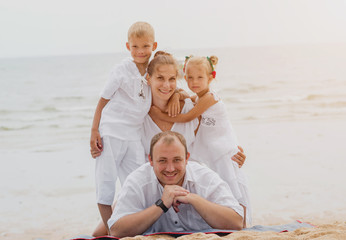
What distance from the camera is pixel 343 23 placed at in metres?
37.2

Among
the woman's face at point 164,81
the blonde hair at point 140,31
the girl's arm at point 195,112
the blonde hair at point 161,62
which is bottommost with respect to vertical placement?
the girl's arm at point 195,112

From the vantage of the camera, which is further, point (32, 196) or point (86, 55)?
point (86, 55)

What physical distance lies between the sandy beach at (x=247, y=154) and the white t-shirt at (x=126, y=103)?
1392 millimetres

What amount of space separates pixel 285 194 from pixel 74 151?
18.5 ft

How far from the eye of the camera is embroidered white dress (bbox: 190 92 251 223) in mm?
3865

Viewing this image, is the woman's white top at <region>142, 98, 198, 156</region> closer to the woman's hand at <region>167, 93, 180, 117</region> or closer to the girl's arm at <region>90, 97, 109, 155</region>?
the woman's hand at <region>167, 93, 180, 117</region>

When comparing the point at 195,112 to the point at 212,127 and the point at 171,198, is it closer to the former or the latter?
the point at 212,127

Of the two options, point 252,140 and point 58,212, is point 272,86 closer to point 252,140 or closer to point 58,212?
point 252,140

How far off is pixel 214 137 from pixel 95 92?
1679 cm

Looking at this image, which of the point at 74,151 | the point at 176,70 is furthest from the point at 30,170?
the point at 176,70

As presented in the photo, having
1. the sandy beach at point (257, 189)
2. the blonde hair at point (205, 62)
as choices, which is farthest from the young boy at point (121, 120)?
the sandy beach at point (257, 189)

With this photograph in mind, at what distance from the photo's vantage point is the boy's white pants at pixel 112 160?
3.94m

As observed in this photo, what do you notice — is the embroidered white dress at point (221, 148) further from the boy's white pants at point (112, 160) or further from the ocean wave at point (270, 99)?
the ocean wave at point (270, 99)

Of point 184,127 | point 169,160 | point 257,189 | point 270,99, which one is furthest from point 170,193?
point 270,99
